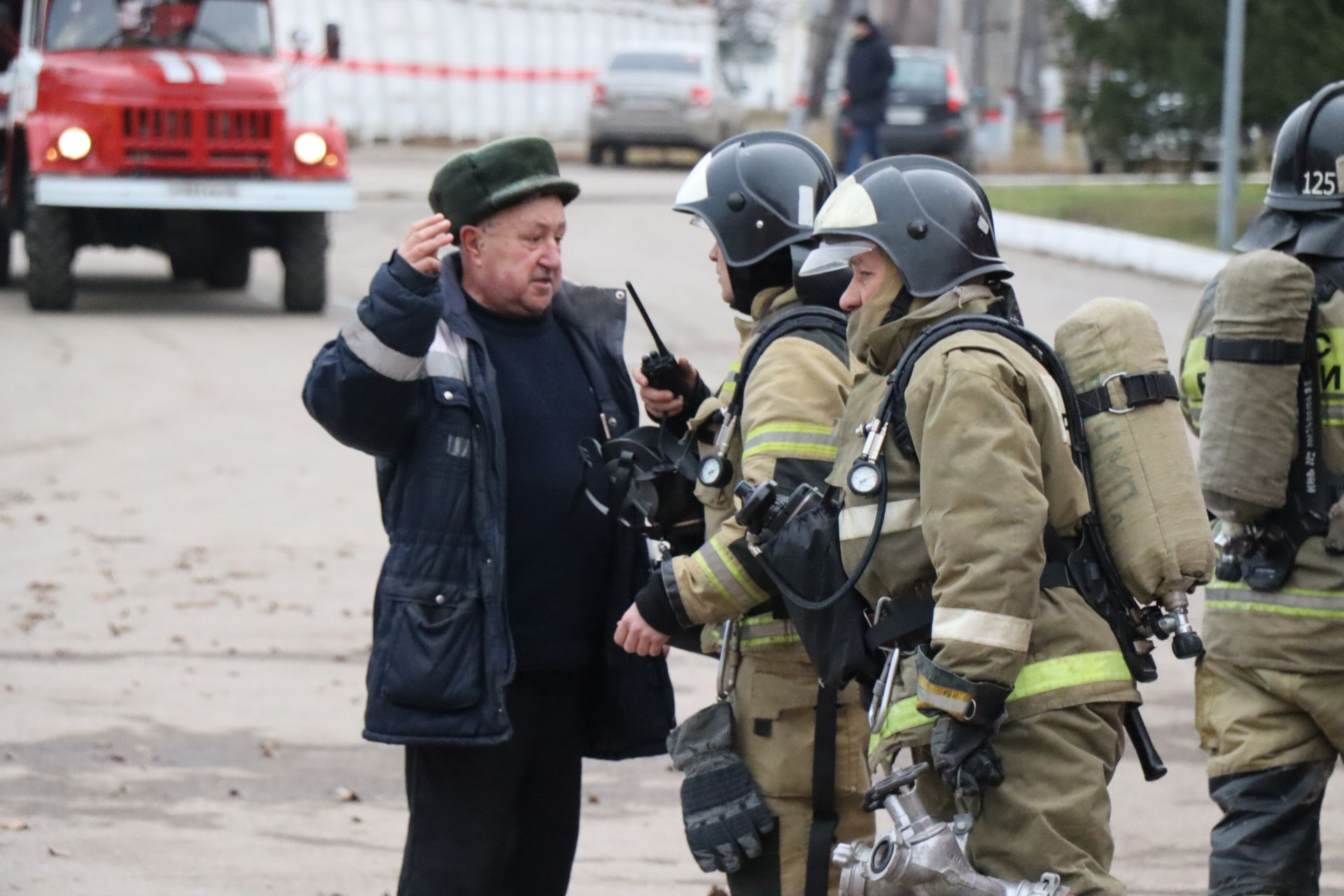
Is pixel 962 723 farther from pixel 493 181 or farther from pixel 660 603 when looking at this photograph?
pixel 493 181

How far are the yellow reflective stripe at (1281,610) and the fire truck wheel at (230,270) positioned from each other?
12586mm

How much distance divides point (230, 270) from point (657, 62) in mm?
11648

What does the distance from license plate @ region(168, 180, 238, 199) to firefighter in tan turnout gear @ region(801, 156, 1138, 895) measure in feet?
35.7

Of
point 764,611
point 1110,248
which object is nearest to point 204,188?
point 1110,248

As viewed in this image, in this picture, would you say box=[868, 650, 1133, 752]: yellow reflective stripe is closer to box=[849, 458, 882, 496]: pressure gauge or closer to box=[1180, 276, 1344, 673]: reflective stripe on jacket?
box=[849, 458, 882, 496]: pressure gauge

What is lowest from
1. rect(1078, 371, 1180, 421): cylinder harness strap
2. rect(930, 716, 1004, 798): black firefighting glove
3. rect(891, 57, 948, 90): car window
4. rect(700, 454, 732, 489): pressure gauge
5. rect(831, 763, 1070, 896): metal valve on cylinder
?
rect(831, 763, 1070, 896): metal valve on cylinder

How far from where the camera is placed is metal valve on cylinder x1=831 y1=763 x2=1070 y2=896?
316cm

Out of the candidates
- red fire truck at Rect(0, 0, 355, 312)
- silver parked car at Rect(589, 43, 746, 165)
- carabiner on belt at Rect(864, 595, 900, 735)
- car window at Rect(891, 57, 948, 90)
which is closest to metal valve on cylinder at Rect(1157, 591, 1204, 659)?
carabiner on belt at Rect(864, 595, 900, 735)

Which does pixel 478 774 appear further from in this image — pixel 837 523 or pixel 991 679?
pixel 991 679

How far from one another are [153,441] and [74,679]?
3.95 m

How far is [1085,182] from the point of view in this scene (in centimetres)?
2569

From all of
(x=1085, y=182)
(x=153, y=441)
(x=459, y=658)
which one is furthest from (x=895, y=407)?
(x=1085, y=182)

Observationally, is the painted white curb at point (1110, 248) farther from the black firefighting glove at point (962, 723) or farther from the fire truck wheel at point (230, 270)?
the black firefighting glove at point (962, 723)

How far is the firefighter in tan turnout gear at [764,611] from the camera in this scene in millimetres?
3754
